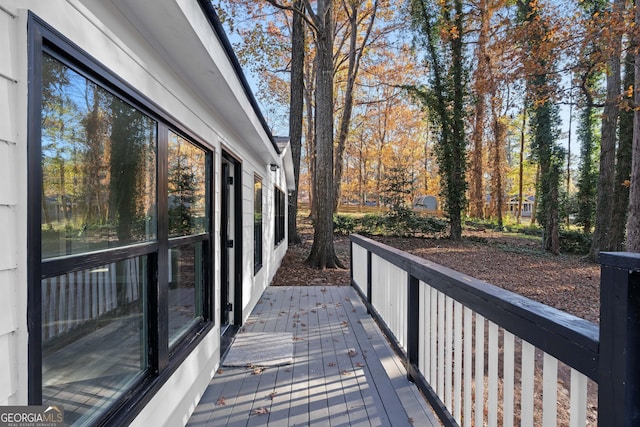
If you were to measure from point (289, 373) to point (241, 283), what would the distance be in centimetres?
134

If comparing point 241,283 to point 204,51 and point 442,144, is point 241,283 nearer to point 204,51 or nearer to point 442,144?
point 204,51

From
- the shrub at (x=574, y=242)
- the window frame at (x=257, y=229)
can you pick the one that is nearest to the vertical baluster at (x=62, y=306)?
the window frame at (x=257, y=229)

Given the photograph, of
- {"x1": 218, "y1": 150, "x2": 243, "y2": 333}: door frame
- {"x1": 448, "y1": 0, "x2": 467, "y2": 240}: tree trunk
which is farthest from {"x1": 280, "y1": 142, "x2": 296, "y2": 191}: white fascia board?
{"x1": 448, "y1": 0, "x2": 467, "y2": 240}: tree trunk

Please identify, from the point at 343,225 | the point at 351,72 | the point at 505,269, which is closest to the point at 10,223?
the point at 505,269

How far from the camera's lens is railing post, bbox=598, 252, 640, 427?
2.85 feet

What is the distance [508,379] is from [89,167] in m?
1.83

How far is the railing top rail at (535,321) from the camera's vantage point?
40.0 inches

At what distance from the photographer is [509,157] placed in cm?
2892

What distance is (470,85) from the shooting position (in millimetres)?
12234

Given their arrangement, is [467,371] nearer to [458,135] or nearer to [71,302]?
[71,302]

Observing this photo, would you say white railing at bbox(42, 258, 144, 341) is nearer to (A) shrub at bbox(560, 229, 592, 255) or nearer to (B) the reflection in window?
(B) the reflection in window

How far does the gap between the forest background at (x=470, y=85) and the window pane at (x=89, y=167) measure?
536cm

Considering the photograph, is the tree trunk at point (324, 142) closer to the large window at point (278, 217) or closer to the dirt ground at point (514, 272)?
the dirt ground at point (514, 272)

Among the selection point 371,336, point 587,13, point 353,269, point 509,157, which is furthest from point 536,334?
point 509,157
